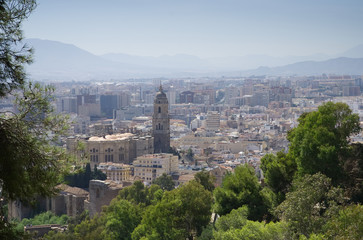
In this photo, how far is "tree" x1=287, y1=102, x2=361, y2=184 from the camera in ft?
44.6

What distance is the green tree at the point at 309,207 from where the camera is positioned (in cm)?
1030

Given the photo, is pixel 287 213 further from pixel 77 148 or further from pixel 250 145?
pixel 250 145

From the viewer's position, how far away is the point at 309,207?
1055 centimetres

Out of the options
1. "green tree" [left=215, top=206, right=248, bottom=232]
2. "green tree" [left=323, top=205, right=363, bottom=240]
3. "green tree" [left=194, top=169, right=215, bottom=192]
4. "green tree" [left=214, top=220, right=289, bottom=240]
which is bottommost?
"green tree" [left=194, top=169, right=215, bottom=192]

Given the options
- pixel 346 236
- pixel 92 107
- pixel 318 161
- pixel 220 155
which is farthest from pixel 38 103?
pixel 92 107

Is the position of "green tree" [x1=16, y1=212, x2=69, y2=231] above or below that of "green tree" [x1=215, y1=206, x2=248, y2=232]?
below

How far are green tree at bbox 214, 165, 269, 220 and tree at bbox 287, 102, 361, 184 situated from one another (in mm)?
1250

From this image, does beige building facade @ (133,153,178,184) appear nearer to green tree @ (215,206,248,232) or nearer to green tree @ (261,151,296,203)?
green tree @ (261,151,296,203)

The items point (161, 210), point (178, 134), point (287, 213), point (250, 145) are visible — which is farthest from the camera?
point (178, 134)

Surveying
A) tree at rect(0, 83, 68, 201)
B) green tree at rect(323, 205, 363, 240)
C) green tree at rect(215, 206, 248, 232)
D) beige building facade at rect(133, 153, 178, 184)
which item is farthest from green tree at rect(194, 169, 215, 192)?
beige building facade at rect(133, 153, 178, 184)

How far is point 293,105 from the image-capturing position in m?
119

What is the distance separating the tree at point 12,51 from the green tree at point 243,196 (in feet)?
30.2

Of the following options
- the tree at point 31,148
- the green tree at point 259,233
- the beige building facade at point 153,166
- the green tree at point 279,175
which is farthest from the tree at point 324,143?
the beige building facade at point 153,166

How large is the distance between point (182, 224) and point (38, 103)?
9.50 metres
